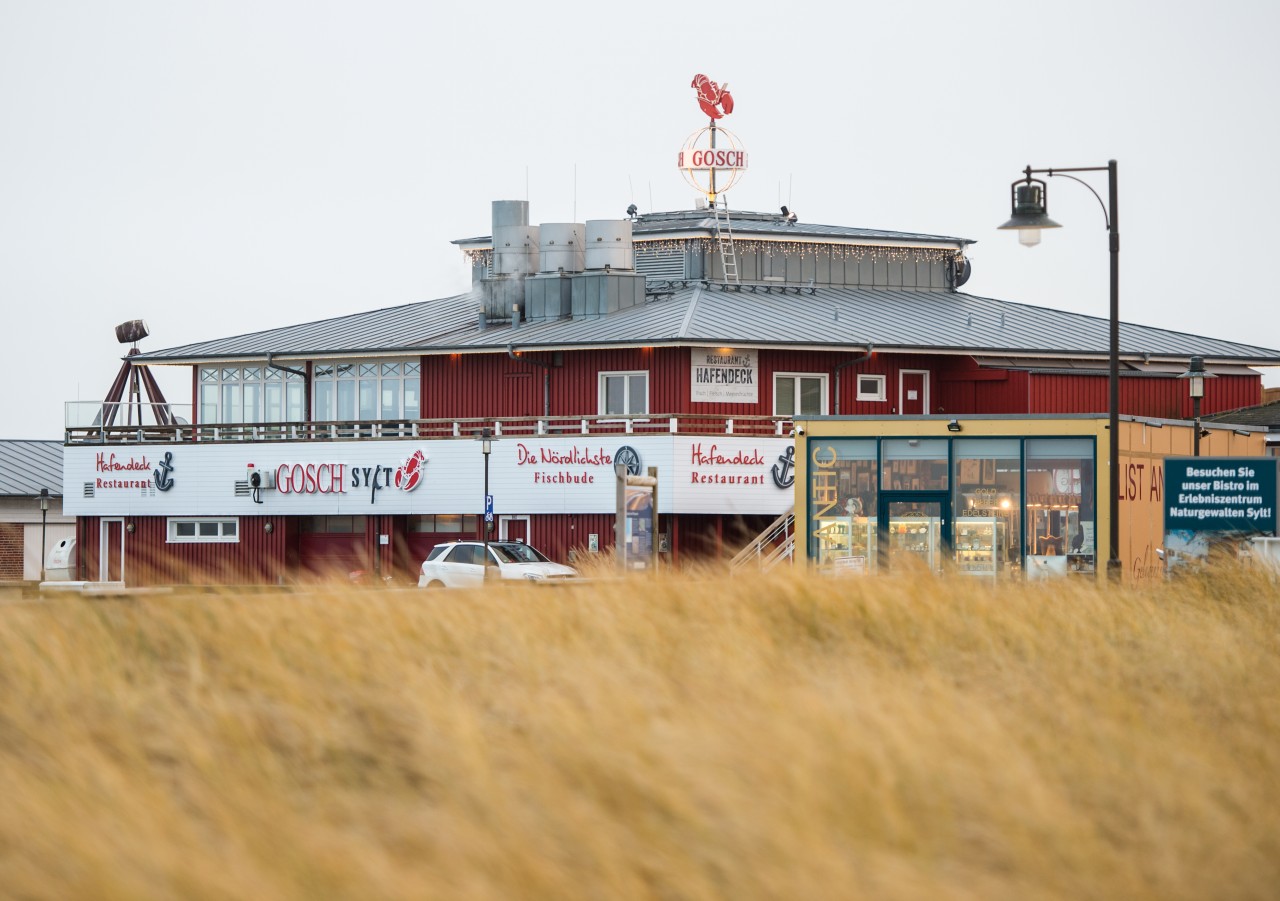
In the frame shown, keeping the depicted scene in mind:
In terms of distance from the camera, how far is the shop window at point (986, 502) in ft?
104

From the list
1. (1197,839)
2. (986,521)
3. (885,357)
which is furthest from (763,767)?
(885,357)

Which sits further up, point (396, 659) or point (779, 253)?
point (779, 253)

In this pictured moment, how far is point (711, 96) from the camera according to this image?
2168 inches

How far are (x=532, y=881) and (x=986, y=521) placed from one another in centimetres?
2413

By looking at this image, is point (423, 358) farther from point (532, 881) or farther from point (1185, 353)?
point (532, 881)

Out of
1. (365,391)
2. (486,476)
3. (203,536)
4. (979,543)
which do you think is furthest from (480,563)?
(203,536)

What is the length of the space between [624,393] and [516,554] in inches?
370

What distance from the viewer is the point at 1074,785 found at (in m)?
10.4

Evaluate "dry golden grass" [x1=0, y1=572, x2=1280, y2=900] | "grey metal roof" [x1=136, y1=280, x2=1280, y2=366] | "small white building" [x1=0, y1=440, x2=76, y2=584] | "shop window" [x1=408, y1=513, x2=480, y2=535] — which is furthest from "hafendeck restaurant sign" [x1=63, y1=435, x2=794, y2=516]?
"dry golden grass" [x1=0, y1=572, x2=1280, y2=900]

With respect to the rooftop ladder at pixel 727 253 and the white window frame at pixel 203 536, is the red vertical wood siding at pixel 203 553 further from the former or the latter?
the rooftop ladder at pixel 727 253

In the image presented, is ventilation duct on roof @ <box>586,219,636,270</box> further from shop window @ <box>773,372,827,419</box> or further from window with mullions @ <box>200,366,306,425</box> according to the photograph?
window with mullions @ <box>200,366,306,425</box>

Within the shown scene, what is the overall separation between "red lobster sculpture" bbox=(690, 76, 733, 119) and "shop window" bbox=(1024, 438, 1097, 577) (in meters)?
25.9

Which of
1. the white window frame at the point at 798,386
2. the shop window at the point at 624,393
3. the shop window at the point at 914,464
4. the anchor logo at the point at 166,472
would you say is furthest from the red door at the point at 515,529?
the shop window at the point at 914,464

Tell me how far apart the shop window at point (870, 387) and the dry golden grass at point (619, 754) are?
3320cm
